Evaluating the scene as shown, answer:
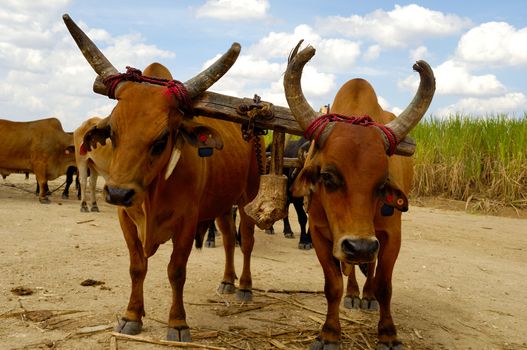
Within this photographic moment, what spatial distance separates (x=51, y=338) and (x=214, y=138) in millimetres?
1839

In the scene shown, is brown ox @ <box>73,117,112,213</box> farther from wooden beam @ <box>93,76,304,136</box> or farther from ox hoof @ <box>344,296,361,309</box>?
wooden beam @ <box>93,76,304,136</box>

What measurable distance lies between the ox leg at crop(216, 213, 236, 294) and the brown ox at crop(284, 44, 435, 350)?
165cm

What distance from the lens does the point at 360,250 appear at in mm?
3191

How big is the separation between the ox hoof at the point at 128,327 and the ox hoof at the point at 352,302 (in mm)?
2023

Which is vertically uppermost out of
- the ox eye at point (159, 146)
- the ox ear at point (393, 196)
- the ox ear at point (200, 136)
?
the ox ear at point (200, 136)

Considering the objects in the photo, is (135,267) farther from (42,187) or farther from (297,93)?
(42,187)

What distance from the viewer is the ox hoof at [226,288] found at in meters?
5.59

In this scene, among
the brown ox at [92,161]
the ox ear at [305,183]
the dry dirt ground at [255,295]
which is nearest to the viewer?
the ox ear at [305,183]

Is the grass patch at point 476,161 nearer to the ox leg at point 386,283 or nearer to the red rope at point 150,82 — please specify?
the ox leg at point 386,283

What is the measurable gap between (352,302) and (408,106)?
2.19m

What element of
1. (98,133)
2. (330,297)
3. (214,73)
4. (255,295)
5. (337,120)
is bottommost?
(255,295)

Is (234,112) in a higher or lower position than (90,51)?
lower

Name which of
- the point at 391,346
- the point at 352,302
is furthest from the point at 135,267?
the point at 352,302

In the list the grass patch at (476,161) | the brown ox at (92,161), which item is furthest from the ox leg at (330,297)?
the grass patch at (476,161)
